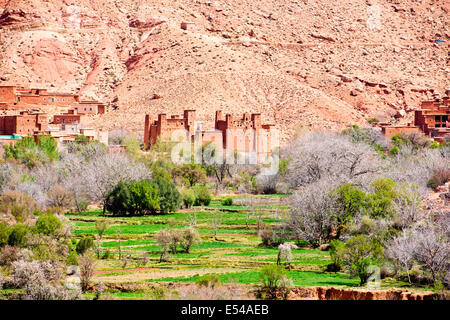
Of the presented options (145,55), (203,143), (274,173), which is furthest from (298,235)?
(145,55)

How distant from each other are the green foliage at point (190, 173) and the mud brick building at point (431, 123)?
17.5m

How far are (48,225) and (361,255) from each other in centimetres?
1161

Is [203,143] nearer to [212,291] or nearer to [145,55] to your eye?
[145,55]

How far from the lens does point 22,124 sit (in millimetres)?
A: 62219

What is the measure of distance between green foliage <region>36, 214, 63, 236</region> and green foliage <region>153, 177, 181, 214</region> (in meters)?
12.1

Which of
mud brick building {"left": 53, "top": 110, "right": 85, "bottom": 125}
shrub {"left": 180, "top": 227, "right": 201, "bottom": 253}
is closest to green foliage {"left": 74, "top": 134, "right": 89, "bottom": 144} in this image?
mud brick building {"left": 53, "top": 110, "right": 85, "bottom": 125}

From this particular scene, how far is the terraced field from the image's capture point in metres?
25.3

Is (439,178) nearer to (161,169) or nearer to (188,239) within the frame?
(188,239)

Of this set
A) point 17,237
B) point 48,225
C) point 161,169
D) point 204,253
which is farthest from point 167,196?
point 17,237

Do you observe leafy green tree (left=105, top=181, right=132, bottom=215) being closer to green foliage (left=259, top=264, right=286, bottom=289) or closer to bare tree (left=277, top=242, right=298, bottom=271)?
bare tree (left=277, top=242, right=298, bottom=271)

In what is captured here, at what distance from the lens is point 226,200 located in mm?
47469

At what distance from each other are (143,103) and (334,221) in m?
46.2

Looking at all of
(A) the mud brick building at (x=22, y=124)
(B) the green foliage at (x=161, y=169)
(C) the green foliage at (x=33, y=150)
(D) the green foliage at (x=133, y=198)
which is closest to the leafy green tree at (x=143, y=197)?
(D) the green foliage at (x=133, y=198)

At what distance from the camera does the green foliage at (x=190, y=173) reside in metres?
54.8
